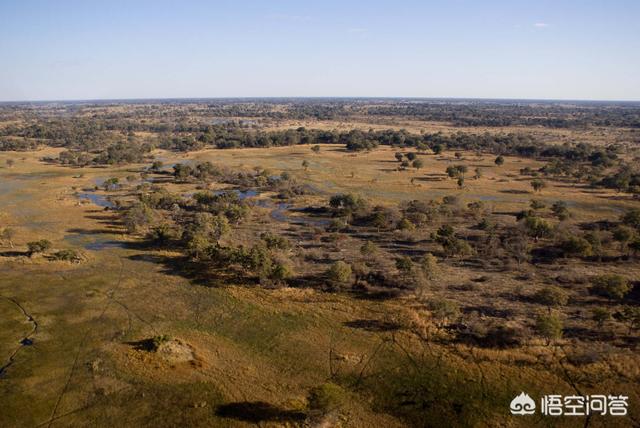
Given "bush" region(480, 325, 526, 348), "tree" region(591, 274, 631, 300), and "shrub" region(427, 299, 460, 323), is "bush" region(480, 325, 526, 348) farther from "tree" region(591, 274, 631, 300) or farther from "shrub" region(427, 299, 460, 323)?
"tree" region(591, 274, 631, 300)

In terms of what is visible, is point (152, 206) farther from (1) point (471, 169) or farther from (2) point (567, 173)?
(2) point (567, 173)

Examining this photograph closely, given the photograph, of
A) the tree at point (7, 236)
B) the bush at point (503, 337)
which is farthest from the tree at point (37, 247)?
the bush at point (503, 337)

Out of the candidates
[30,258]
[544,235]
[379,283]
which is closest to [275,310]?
[379,283]

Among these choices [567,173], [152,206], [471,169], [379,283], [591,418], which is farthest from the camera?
[471,169]

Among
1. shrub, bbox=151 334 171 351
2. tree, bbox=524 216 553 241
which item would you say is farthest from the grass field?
tree, bbox=524 216 553 241

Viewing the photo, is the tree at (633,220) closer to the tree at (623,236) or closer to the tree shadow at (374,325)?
the tree at (623,236)

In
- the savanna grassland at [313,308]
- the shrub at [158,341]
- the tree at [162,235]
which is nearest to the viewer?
the savanna grassland at [313,308]
